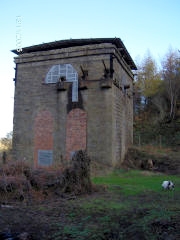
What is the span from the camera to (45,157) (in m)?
19.5

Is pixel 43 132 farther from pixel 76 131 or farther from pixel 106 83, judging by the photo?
pixel 106 83

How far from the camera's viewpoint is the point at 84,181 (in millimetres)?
11297

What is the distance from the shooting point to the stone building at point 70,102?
18.1 metres

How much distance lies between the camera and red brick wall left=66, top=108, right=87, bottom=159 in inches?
724

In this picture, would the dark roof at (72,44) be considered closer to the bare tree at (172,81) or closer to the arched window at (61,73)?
the arched window at (61,73)

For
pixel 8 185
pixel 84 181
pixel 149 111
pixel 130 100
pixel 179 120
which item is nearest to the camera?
pixel 8 185

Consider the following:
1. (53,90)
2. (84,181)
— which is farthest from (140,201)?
(53,90)

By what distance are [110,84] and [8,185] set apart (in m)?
10.1

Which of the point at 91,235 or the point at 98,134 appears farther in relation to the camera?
the point at 98,134

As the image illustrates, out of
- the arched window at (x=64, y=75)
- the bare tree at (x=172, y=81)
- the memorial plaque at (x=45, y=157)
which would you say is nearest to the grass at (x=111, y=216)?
the memorial plaque at (x=45, y=157)

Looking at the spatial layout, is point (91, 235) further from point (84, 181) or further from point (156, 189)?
point (156, 189)

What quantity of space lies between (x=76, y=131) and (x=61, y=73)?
4.25 meters

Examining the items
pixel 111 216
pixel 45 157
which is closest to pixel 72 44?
pixel 45 157

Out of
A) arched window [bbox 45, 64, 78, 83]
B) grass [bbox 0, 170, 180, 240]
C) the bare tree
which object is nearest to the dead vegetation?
grass [bbox 0, 170, 180, 240]
